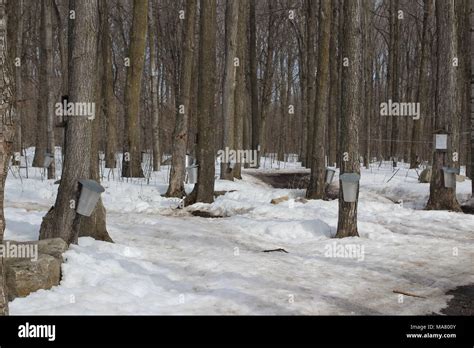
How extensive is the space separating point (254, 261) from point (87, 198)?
2232 mm

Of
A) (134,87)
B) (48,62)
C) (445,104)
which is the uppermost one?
(48,62)

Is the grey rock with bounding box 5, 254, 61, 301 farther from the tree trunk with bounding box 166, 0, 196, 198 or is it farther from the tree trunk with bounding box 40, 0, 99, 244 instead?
the tree trunk with bounding box 166, 0, 196, 198

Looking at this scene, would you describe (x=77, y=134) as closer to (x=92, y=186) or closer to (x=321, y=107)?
(x=92, y=186)

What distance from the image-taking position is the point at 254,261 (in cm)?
627

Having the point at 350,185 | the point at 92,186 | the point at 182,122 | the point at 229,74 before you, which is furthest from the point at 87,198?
the point at 229,74

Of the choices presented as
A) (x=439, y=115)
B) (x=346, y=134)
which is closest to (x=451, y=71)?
(x=439, y=115)

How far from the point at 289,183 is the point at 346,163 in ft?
29.4

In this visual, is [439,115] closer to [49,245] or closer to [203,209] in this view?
[203,209]

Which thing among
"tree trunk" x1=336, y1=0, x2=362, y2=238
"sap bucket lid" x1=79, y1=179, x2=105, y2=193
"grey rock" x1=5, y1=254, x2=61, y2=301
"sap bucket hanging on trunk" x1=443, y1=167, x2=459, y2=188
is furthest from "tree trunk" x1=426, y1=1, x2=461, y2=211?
"grey rock" x1=5, y1=254, x2=61, y2=301

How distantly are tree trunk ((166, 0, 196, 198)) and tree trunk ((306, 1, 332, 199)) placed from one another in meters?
3.18

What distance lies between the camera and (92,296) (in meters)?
4.48

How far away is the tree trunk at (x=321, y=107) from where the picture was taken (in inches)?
448

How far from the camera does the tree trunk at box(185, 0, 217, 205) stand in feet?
34.8

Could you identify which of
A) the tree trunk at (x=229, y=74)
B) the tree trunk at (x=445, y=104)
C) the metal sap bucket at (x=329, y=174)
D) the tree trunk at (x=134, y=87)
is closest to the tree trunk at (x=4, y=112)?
the tree trunk at (x=445, y=104)
